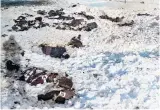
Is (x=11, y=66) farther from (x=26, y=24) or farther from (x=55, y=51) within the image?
(x=26, y=24)

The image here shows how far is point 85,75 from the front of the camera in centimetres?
1002

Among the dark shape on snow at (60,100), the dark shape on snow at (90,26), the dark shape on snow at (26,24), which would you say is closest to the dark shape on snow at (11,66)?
the dark shape on snow at (60,100)

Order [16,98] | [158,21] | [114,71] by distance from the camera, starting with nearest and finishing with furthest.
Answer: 1. [16,98]
2. [114,71]
3. [158,21]

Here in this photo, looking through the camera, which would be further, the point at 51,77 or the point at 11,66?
the point at 11,66

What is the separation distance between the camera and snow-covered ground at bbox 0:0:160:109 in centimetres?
882

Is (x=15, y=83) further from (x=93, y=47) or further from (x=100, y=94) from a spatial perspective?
(x=93, y=47)

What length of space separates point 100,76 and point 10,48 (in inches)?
135

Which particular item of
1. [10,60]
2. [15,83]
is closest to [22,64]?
[10,60]

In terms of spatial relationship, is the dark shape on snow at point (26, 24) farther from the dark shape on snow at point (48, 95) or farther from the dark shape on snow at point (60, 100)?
the dark shape on snow at point (60, 100)

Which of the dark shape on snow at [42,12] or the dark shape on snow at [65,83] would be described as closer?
the dark shape on snow at [65,83]

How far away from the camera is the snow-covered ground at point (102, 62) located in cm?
882

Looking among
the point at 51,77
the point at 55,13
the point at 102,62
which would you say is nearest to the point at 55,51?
the point at 102,62

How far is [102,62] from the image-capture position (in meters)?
10.8

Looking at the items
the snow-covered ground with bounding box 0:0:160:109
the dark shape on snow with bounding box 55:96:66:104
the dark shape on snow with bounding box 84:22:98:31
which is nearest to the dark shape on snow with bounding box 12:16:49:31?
the snow-covered ground with bounding box 0:0:160:109
